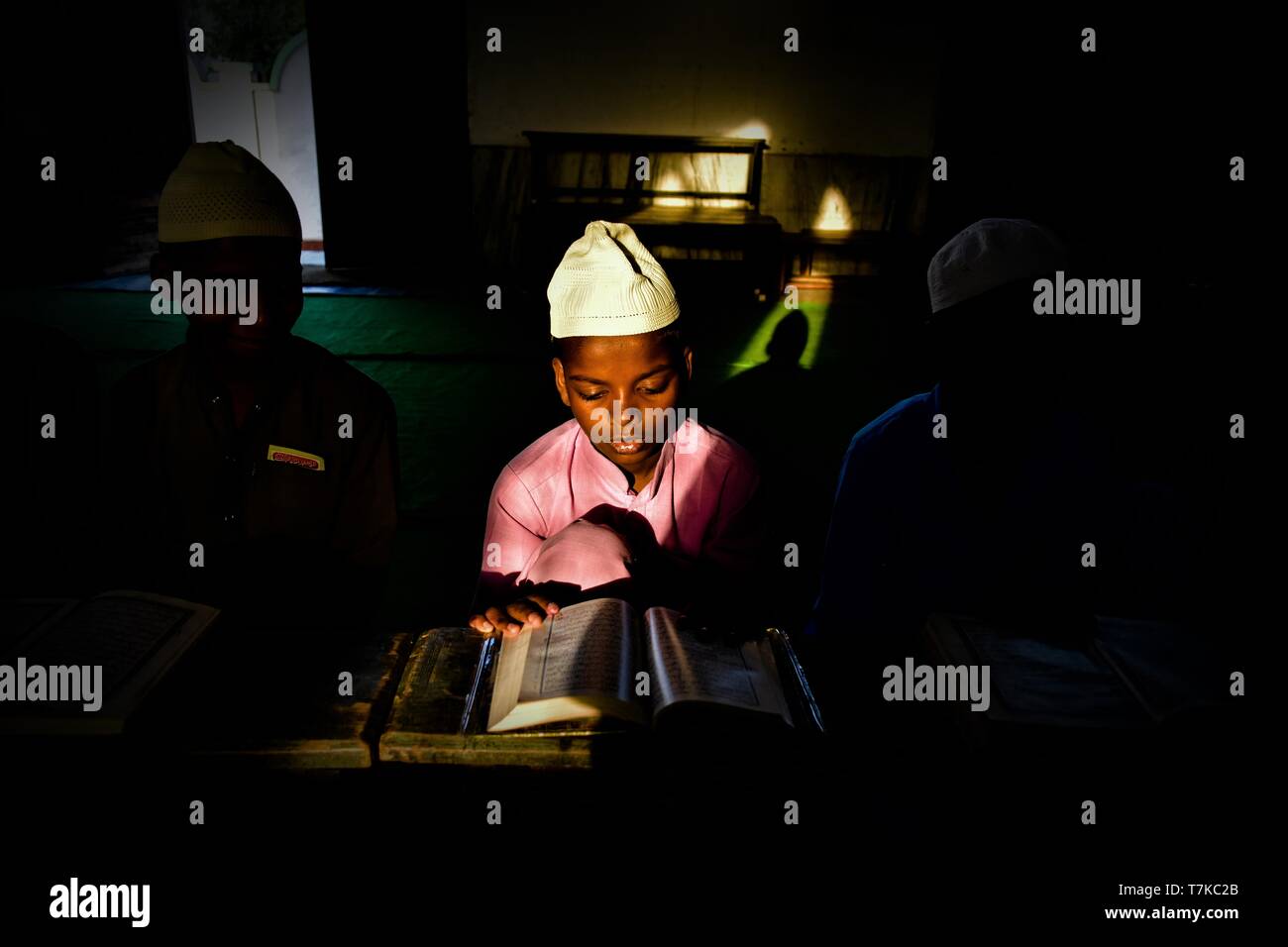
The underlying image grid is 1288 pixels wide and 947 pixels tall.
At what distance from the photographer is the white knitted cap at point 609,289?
1676 mm

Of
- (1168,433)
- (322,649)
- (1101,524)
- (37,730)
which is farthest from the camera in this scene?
(1168,433)

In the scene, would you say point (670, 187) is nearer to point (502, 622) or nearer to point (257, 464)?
point (257, 464)

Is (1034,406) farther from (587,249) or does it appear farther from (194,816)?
(194,816)

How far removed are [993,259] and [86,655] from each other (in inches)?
73.3

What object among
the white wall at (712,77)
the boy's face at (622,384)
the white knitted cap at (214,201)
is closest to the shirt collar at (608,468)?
the boy's face at (622,384)

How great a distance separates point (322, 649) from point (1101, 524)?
191cm

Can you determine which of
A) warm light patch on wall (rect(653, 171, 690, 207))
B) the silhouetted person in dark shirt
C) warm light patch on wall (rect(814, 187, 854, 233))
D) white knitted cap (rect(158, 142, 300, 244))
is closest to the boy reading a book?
the silhouetted person in dark shirt

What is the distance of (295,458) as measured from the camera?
1969 millimetres

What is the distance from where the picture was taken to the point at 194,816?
40.6 inches

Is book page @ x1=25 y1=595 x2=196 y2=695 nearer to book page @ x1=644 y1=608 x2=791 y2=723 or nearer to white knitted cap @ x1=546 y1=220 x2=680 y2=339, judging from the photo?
book page @ x1=644 y1=608 x2=791 y2=723

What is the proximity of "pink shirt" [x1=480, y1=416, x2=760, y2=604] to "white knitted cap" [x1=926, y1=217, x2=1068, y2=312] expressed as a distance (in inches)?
26.4

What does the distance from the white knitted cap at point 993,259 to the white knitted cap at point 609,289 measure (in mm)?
646

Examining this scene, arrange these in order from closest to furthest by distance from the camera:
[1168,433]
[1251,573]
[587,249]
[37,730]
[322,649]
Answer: [37,730] → [322,649] → [587,249] → [1251,573] → [1168,433]
